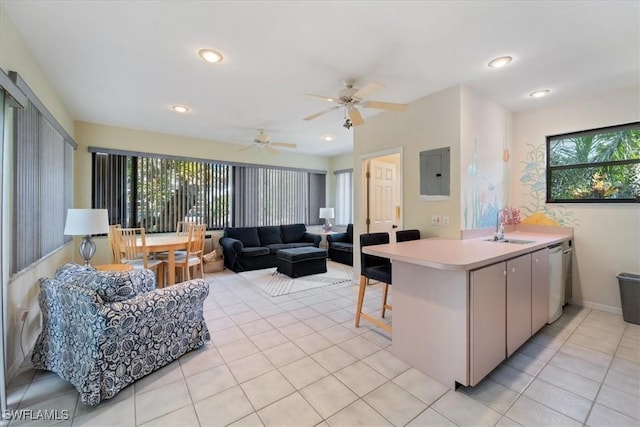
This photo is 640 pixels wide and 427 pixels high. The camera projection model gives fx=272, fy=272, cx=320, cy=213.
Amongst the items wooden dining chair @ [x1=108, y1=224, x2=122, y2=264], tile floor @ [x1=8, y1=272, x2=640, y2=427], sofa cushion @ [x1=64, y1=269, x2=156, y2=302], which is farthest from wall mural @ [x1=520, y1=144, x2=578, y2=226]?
wooden dining chair @ [x1=108, y1=224, x2=122, y2=264]

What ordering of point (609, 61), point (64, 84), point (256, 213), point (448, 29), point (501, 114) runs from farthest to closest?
1. point (256, 213)
2. point (501, 114)
3. point (64, 84)
4. point (609, 61)
5. point (448, 29)

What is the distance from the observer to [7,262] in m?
1.90

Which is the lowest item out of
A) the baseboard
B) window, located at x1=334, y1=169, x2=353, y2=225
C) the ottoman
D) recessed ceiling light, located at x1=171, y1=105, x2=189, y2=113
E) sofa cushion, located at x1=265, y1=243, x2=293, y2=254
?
the baseboard

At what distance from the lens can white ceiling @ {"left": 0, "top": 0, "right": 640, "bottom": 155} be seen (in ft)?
6.27

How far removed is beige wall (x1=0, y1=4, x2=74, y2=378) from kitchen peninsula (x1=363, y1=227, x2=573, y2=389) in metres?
2.71

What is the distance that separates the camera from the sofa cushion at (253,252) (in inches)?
206

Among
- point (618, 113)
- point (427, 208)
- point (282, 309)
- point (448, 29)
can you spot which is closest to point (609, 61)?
point (618, 113)

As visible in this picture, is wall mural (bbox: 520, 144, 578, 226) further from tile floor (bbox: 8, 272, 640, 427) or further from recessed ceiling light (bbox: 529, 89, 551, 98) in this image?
tile floor (bbox: 8, 272, 640, 427)

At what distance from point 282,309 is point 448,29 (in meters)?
3.26

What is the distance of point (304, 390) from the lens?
1904mm

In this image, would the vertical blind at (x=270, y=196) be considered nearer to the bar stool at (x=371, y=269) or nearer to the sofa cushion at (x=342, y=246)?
the sofa cushion at (x=342, y=246)

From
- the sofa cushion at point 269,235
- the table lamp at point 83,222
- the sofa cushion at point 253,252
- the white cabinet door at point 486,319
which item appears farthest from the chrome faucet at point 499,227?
the table lamp at point 83,222

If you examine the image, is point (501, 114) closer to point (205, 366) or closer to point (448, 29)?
point (448, 29)

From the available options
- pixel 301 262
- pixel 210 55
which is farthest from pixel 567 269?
pixel 210 55
